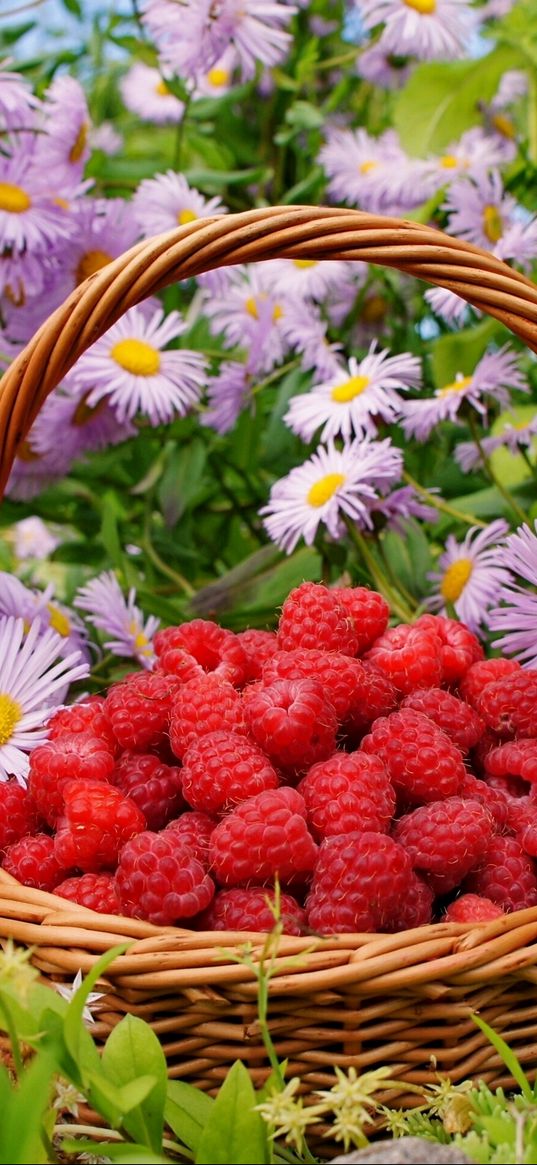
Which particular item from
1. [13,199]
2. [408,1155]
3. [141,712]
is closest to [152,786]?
[141,712]

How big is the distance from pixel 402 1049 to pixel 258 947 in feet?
0.27

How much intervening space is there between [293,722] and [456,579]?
0.42m

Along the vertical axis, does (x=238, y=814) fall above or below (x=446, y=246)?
below

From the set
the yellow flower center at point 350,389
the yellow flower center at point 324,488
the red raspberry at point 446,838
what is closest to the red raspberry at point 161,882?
the red raspberry at point 446,838

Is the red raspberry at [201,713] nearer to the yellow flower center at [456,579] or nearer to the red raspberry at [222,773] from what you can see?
the red raspberry at [222,773]

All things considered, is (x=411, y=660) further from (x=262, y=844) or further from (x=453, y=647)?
(x=262, y=844)

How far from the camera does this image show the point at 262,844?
0.57 m

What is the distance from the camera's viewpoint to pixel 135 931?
549 mm

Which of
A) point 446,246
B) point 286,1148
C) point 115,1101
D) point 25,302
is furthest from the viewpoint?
point 25,302

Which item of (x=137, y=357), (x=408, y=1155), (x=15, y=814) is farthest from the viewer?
(x=137, y=357)

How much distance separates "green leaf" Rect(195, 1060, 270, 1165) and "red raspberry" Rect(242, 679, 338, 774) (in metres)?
0.18

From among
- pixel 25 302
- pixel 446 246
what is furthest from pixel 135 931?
pixel 25 302

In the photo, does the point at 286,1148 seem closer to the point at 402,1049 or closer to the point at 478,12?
the point at 402,1049

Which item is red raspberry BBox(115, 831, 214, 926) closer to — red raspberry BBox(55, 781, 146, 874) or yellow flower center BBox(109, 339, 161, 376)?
red raspberry BBox(55, 781, 146, 874)
